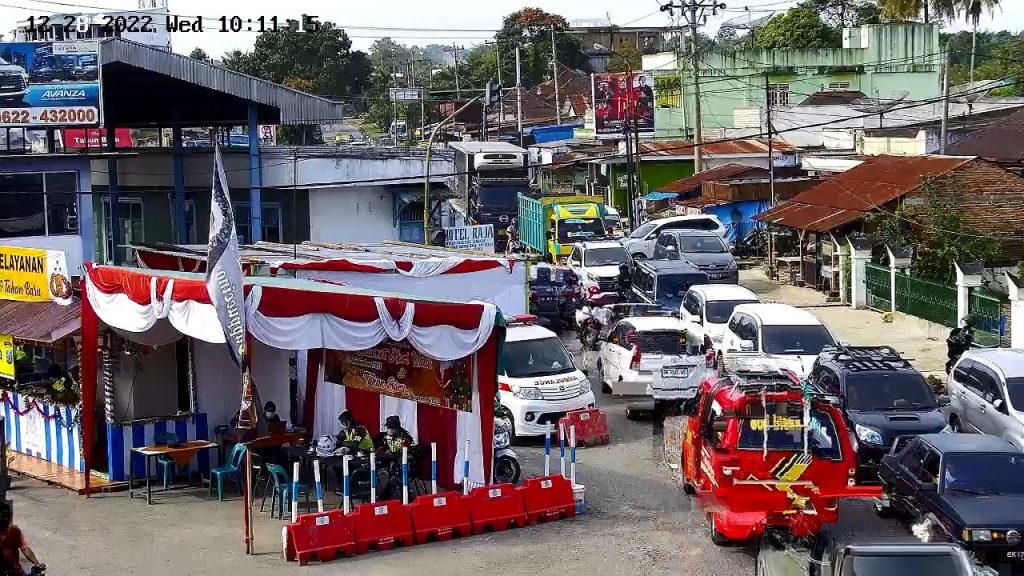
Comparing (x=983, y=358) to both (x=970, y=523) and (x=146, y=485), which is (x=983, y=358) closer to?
(x=970, y=523)

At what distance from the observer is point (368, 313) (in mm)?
15922

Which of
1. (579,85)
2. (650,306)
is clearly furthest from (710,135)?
(650,306)

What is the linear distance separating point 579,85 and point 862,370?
263 ft

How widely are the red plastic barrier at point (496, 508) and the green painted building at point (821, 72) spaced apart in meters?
61.2

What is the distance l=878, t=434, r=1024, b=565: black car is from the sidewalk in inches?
443

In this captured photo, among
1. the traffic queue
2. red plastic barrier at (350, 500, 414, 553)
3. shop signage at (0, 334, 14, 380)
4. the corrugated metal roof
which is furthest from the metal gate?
shop signage at (0, 334, 14, 380)

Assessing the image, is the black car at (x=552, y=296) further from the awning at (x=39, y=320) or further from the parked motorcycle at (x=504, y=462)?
the parked motorcycle at (x=504, y=462)

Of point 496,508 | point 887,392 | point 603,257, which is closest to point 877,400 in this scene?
point 887,392

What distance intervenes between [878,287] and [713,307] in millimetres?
8262

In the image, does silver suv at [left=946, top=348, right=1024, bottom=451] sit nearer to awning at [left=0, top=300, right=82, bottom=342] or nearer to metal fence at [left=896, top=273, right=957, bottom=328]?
metal fence at [left=896, top=273, right=957, bottom=328]

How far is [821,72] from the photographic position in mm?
76625

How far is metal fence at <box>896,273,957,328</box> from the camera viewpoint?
29.0m

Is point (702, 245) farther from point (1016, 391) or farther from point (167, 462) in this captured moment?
point (167, 462)

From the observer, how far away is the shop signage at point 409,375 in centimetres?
1648
